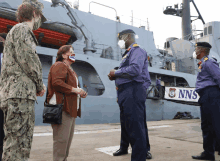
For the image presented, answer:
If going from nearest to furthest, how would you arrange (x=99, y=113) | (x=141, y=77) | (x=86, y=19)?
(x=141, y=77), (x=99, y=113), (x=86, y=19)

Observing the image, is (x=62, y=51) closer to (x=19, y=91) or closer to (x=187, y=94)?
(x=19, y=91)

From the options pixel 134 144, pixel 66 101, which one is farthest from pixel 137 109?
pixel 66 101

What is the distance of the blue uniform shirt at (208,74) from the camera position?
2.30m

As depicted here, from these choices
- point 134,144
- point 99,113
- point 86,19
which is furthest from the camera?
point 86,19

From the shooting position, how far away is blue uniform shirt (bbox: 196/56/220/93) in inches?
90.7

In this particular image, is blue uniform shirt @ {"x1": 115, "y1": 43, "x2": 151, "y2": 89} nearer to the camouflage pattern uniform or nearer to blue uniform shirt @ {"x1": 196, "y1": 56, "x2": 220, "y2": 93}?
the camouflage pattern uniform

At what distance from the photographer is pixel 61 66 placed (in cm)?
189

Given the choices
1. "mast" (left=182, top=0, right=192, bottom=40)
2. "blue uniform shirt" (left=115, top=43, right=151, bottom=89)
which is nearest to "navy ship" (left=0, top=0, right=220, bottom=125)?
"blue uniform shirt" (left=115, top=43, right=151, bottom=89)

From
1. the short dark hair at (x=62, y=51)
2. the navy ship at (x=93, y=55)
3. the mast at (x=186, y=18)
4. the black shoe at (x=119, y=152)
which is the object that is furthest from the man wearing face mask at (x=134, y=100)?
the mast at (x=186, y=18)

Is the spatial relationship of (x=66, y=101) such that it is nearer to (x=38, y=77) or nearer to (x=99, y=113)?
(x=38, y=77)

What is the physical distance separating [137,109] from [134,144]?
344 millimetres

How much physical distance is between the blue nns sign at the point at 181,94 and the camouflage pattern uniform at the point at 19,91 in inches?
333

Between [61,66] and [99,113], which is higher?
[61,66]

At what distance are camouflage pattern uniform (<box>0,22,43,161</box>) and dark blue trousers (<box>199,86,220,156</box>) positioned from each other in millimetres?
2051
